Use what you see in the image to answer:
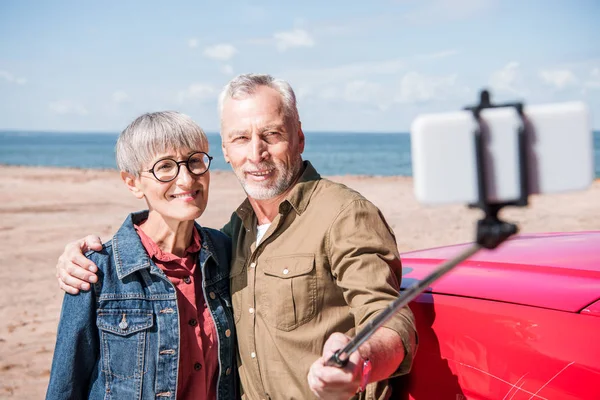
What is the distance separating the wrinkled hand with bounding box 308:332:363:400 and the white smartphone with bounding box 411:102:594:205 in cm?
68

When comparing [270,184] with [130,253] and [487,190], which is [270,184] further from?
[487,190]

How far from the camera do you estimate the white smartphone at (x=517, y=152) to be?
978 millimetres

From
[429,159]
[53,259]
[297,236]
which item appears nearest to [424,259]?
[297,236]

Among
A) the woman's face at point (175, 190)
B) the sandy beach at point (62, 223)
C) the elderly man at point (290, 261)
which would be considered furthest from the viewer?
the sandy beach at point (62, 223)

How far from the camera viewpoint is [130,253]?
2623 mm

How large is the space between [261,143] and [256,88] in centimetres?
24

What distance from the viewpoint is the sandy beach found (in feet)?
20.4

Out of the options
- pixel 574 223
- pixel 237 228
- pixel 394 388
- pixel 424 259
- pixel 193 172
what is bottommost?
pixel 574 223

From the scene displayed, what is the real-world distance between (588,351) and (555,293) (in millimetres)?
308

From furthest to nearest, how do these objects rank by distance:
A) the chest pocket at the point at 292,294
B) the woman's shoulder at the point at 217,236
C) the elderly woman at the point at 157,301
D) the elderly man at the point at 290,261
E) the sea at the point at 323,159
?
the sea at the point at 323,159 < the woman's shoulder at the point at 217,236 < the elderly woman at the point at 157,301 < the chest pocket at the point at 292,294 < the elderly man at the point at 290,261

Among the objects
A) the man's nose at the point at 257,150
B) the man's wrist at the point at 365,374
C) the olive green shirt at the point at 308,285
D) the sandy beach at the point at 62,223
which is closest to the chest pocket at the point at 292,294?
the olive green shirt at the point at 308,285

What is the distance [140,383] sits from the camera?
8.27 ft

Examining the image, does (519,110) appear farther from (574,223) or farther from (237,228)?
(574,223)

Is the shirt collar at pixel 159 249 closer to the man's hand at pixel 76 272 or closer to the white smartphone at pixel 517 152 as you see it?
the man's hand at pixel 76 272
